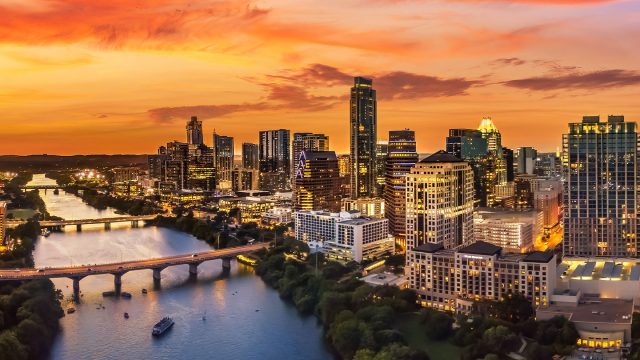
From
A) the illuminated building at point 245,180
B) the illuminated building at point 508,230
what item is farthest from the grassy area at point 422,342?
the illuminated building at point 245,180

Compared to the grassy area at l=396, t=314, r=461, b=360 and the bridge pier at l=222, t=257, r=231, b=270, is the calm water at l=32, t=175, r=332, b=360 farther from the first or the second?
the grassy area at l=396, t=314, r=461, b=360

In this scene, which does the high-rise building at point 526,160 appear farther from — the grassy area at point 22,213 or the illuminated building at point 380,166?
the grassy area at point 22,213

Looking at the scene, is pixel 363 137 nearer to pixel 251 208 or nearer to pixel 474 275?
pixel 251 208

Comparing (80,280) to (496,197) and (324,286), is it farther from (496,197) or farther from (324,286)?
(496,197)

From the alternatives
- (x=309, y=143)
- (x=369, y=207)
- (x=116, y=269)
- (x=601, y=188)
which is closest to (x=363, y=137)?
(x=369, y=207)

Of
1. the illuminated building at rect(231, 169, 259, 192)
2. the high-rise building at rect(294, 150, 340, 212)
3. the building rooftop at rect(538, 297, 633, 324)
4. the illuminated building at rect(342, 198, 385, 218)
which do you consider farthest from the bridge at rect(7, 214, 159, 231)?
the building rooftop at rect(538, 297, 633, 324)
